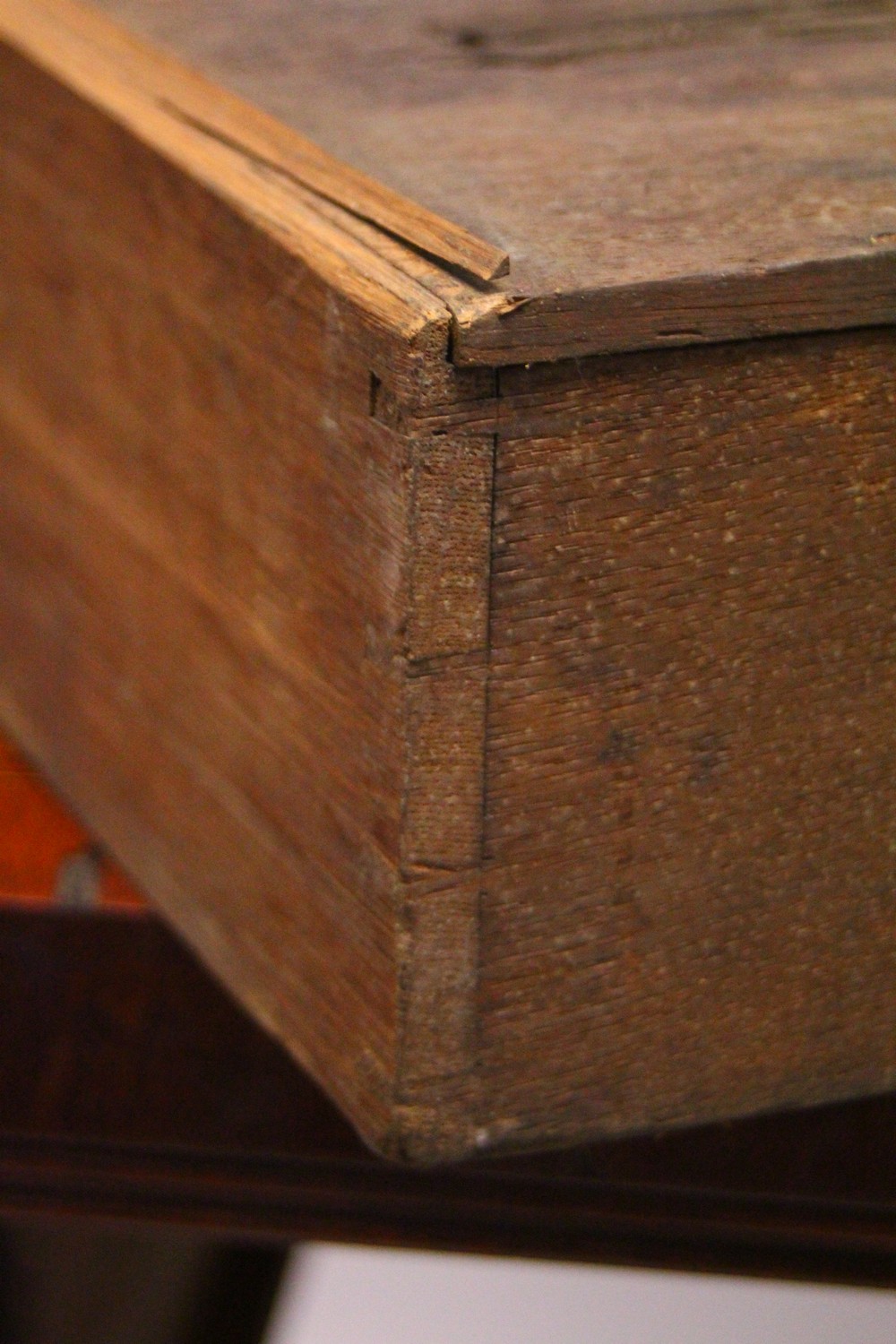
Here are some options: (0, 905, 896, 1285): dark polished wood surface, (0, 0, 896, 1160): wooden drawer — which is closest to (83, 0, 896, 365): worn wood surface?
(0, 0, 896, 1160): wooden drawer

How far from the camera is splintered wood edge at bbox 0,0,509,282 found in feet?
2.18

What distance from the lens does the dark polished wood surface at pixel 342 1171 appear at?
0.85 meters

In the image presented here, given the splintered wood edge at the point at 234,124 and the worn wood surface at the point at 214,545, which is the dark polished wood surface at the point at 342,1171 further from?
the splintered wood edge at the point at 234,124

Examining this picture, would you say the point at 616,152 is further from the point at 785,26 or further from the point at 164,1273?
the point at 164,1273

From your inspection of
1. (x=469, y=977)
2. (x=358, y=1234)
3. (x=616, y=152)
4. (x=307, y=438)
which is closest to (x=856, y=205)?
(x=616, y=152)

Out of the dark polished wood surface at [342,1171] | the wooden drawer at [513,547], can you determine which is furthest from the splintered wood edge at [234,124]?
the dark polished wood surface at [342,1171]

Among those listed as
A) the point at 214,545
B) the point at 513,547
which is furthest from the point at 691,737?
the point at 214,545

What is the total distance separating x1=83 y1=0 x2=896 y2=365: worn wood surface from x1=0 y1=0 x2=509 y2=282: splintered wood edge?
2cm

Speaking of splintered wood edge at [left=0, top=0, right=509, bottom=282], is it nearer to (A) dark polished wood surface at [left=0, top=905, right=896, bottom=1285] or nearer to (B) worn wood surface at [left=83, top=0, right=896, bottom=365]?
(B) worn wood surface at [left=83, top=0, right=896, bottom=365]

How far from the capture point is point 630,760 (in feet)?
2.32

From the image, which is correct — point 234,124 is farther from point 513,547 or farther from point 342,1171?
point 342,1171

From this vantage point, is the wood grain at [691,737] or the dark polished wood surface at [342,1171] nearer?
the wood grain at [691,737]

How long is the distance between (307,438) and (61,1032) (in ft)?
1.25

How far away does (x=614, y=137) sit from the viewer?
2.66ft
